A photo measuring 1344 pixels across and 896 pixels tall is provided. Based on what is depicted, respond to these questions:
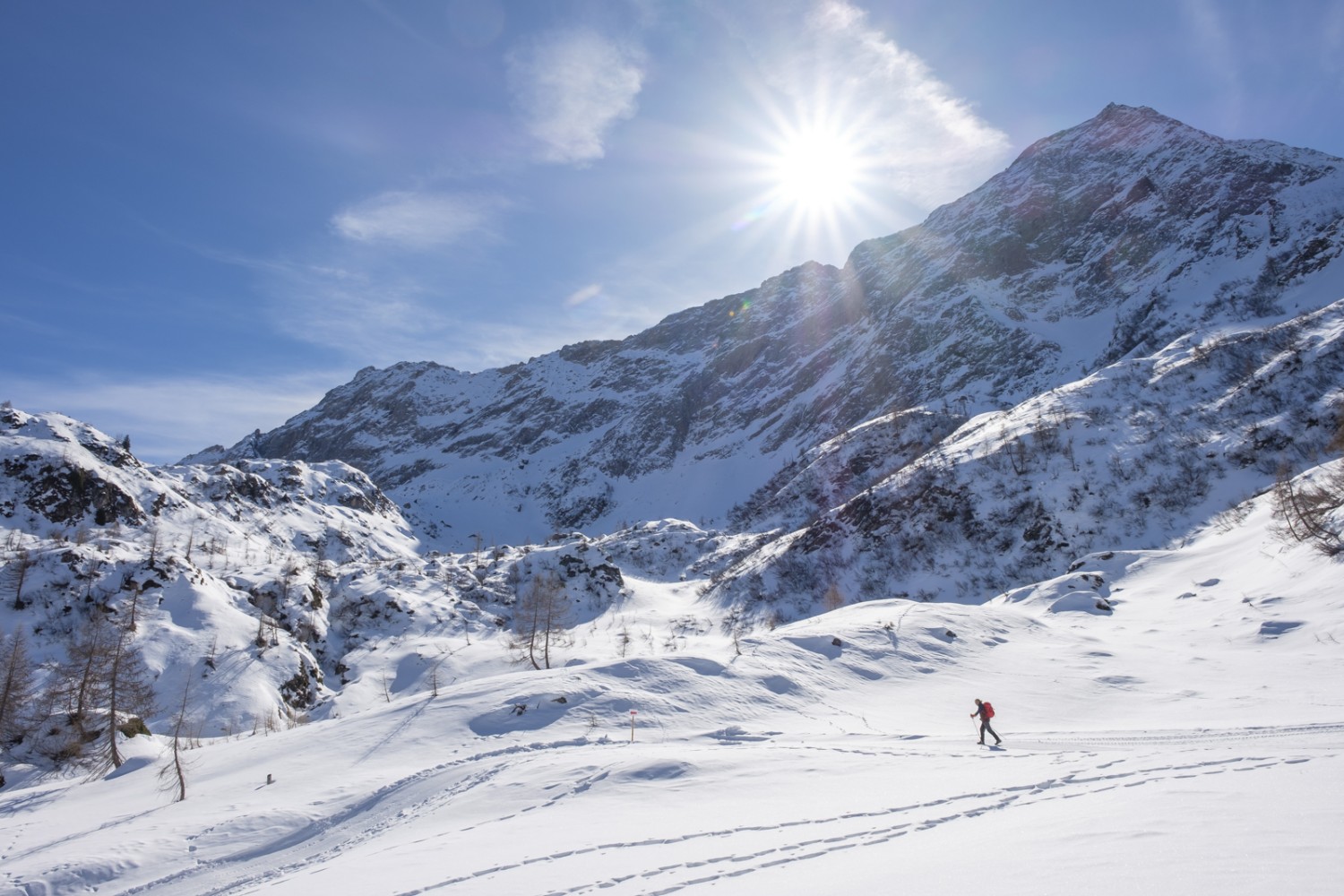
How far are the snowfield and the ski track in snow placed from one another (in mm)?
61

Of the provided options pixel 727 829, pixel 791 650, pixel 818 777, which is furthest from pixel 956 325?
pixel 727 829

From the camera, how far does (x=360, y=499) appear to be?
100250 millimetres

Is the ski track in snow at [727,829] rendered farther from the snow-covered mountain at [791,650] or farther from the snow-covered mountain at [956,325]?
the snow-covered mountain at [956,325]

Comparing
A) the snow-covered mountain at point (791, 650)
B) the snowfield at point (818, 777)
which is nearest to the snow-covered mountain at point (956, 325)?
the snow-covered mountain at point (791, 650)

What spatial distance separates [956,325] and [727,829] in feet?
421

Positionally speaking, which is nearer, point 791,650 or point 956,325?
point 791,650

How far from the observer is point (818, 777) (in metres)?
12.4

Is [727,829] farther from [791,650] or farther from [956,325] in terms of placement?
[956,325]

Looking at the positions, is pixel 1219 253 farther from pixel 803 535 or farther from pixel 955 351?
pixel 803 535

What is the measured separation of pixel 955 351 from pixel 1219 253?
37781mm

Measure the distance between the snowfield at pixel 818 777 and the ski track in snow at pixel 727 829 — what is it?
6cm

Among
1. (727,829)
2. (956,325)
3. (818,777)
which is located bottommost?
(818,777)

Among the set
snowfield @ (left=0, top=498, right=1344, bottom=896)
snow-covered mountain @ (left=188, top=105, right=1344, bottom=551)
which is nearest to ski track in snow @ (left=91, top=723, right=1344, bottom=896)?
snowfield @ (left=0, top=498, right=1344, bottom=896)

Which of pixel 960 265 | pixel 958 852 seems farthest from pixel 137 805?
pixel 960 265
